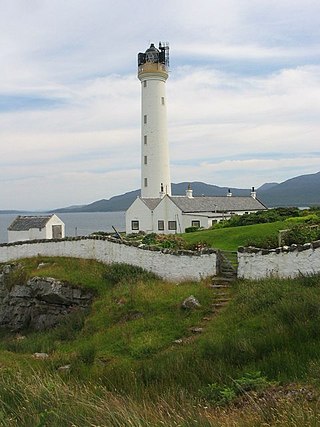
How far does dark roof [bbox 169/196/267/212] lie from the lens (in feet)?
124

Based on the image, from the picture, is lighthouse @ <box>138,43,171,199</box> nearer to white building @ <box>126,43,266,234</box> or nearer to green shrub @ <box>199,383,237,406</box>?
white building @ <box>126,43,266,234</box>

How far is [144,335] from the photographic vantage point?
13148 millimetres

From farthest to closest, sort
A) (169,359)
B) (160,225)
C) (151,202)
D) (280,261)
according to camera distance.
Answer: (151,202) < (160,225) < (280,261) < (169,359)

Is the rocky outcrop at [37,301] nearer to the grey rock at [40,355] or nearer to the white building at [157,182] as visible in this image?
the grey rock at [40,355]

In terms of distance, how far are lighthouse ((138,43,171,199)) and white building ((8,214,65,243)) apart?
1034 cm

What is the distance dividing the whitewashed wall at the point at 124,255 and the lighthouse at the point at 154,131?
17.3 metres

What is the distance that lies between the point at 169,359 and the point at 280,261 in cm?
589

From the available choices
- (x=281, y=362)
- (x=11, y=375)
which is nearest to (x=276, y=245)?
(x=281, y=362)

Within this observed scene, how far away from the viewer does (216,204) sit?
4006 centimetres

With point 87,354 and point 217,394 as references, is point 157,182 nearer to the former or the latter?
point 87,354

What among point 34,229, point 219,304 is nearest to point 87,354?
point 219,304

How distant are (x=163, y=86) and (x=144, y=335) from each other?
30774 millimetres

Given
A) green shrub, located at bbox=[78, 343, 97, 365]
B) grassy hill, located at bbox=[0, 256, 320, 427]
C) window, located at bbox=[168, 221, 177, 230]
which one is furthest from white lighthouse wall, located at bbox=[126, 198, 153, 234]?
green shrub, located at bbox=[78, 343, 97, 365]

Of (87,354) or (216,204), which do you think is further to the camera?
(216,204)
